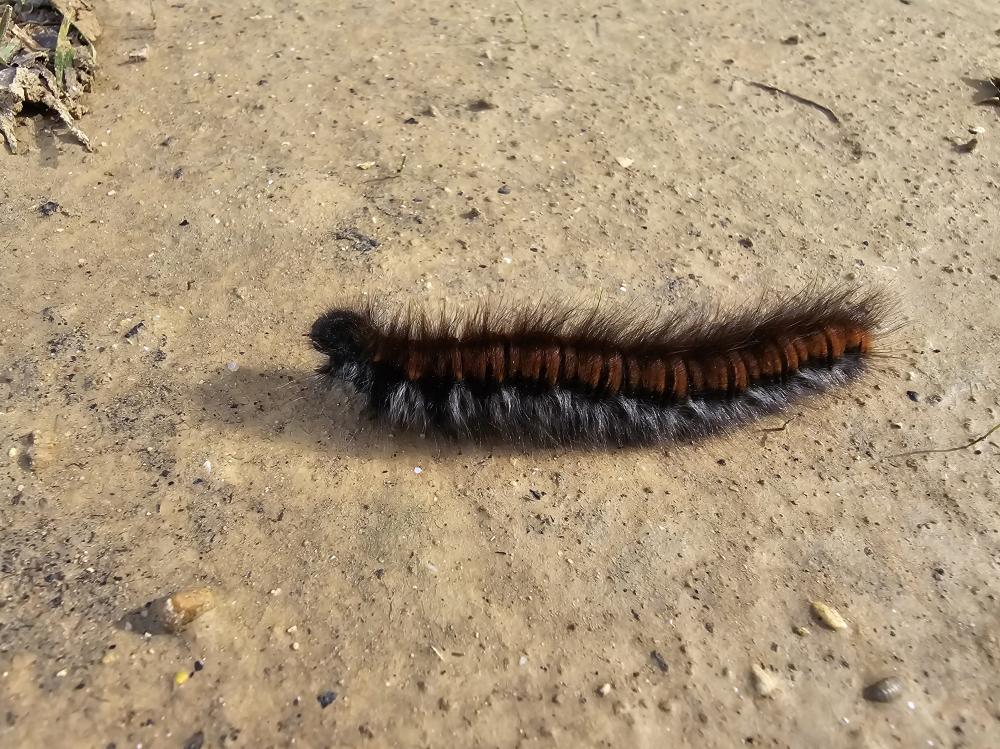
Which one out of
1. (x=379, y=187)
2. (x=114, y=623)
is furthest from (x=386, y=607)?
(x=379, y=187)

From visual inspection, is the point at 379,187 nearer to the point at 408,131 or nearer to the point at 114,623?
the point at 408,131

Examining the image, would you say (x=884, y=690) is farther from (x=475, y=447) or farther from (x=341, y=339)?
(x=341, y=339)

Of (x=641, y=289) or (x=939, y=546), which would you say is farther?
(x=641, y=289)

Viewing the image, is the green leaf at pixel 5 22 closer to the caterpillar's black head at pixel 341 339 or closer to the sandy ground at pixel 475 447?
the sandy ground at pixel 475 447

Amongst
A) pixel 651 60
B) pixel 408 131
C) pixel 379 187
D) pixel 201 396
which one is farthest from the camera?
pixel 651 60

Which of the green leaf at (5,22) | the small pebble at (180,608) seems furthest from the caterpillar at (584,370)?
the green leaf at (5,22)

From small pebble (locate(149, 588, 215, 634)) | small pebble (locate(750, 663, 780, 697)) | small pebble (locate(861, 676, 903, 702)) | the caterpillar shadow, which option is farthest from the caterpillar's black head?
small pebble (locate(861, 676, 903, 702))

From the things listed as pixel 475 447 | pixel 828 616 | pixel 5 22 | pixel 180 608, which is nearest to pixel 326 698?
pixel 180 608

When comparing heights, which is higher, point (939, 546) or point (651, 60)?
point (651, 60)
